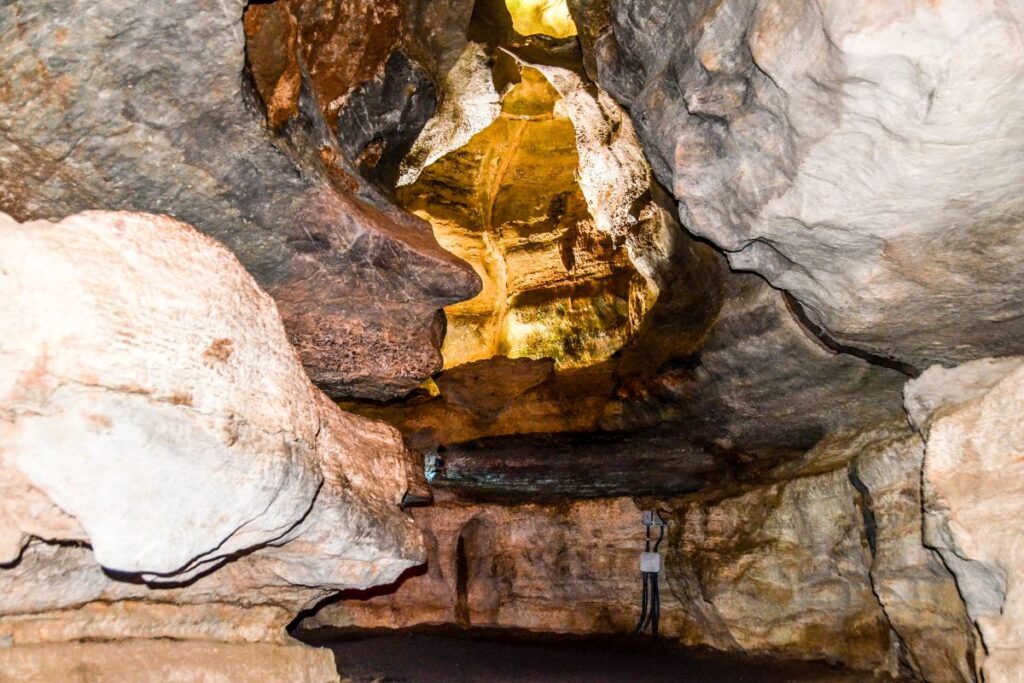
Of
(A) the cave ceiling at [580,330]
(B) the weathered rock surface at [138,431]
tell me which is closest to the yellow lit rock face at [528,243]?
(A) the cave ceiling at [580,330]

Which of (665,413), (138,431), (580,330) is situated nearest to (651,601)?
(665,413)

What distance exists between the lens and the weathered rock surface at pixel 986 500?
10.6ft

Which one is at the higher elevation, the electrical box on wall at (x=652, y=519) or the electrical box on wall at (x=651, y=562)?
the electrical box on wall at (x=652, y=519)

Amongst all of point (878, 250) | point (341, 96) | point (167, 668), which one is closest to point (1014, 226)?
point (878, 250)

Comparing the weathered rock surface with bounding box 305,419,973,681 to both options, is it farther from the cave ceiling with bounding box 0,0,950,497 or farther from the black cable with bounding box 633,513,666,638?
the cave ceiling with bounding box 0,0,950,497

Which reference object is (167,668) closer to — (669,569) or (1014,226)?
(1014,226)

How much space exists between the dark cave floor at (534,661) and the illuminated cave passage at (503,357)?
2.2 inches

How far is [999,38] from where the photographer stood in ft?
7.43

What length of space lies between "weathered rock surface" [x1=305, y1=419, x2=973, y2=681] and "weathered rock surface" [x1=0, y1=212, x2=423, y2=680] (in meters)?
3.15

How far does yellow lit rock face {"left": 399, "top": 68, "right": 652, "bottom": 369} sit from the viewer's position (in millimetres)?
7059

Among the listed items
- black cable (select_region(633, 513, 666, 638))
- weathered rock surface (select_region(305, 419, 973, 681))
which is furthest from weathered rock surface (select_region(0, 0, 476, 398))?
black cable (select_region(633, 513, 666, 638))

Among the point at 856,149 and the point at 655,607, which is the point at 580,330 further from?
the point at 856,149

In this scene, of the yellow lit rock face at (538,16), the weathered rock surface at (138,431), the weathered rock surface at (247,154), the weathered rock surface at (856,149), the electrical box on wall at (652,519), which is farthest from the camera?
the yellow lit rock face at (538,16)

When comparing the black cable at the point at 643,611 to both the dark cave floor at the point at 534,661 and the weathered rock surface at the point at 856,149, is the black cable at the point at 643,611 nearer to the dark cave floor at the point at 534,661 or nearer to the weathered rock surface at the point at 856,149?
the dark cave floor at the point at 534,661
